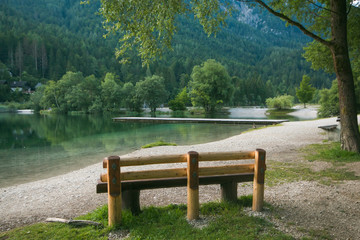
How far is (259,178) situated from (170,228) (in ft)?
6.21

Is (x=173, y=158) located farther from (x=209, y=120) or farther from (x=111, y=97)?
(x=111, y=97)

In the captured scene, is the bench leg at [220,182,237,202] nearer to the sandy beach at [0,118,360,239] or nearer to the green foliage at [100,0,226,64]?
the sandy beach at [0,118,360,239]

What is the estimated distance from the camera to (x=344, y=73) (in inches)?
380

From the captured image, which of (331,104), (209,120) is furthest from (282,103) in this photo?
(209,120)

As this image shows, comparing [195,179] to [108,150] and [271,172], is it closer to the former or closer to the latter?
[271,172]

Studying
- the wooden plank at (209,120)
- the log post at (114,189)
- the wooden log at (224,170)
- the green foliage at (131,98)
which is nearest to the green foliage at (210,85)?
the green foliage at (131,98)

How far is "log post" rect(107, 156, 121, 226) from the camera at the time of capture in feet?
14.2

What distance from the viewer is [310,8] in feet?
40.0

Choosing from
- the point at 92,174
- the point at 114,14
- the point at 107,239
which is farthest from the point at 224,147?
the point at 107,239

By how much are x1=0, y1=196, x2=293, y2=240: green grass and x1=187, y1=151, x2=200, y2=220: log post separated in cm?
20

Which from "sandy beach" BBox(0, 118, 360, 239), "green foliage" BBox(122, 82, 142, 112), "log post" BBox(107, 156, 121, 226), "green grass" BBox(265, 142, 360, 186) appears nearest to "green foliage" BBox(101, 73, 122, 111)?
"green foliage" BBox(122, 82, 142, 112)

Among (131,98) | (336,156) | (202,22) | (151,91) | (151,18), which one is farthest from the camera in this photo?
(131,98)

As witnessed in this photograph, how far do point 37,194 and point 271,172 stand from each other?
7.20m

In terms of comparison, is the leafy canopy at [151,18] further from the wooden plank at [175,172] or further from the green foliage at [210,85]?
the green foliage at [210,85]
